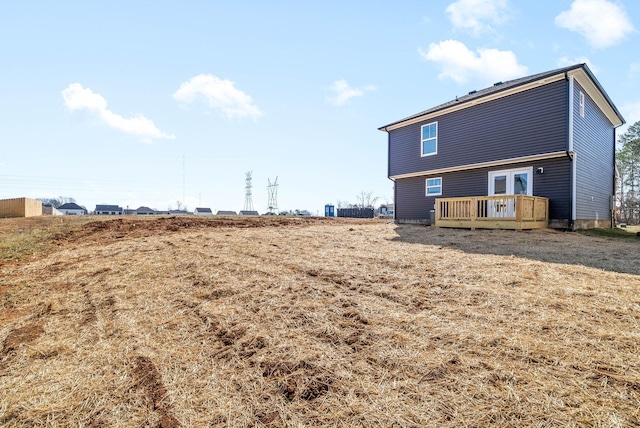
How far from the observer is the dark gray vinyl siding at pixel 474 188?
10381 mm

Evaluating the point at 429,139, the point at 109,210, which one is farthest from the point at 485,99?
the point at 109,210

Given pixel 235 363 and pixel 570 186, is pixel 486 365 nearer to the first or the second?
pixel 235 363

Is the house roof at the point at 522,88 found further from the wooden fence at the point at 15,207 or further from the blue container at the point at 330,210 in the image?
the wooden fence at the point at 15,207

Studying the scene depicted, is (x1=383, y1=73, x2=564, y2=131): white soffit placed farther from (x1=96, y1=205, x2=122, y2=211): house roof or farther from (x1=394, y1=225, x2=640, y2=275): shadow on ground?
(x1=96, y1=205, x2=122, y2=211): house roof

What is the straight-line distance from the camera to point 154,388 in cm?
225

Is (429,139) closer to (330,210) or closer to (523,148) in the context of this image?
(523,148)

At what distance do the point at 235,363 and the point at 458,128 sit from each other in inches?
537

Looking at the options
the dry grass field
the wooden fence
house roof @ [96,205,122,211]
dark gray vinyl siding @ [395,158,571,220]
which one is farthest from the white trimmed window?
house roof @ [96,205,122,211]

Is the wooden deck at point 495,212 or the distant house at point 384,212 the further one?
the distant house at point 384,212

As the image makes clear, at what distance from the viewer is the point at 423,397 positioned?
192cm

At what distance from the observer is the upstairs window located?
46.5 feet

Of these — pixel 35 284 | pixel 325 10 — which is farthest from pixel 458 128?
pixel 35 284

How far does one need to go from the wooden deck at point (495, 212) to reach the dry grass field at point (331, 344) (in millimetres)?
4277

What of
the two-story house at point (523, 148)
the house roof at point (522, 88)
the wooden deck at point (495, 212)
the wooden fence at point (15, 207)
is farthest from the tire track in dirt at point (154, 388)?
the wooden fence at point (15, 207)
